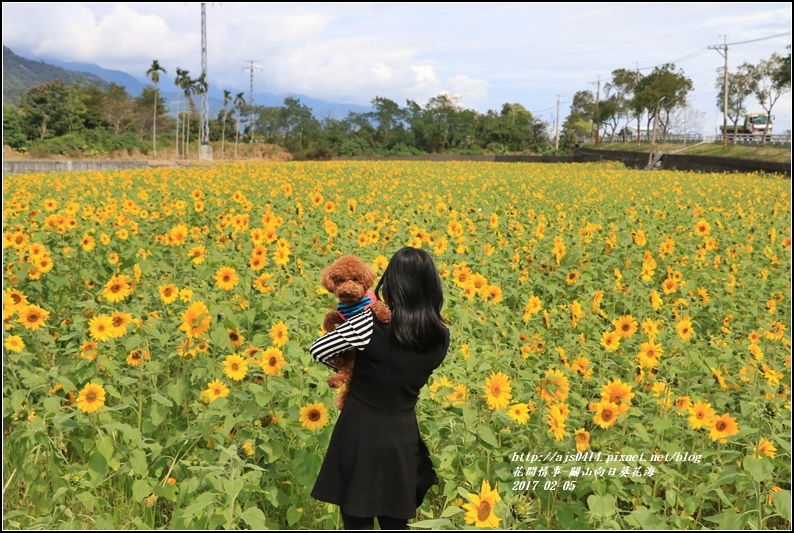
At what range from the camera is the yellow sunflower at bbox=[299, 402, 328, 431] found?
250cm

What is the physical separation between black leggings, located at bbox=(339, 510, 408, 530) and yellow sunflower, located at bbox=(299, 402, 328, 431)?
384 millimetres

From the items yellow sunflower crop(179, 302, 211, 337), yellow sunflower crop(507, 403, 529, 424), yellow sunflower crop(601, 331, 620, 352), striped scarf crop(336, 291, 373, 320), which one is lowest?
yellow sunflower crop(507, 403, 529, 424)

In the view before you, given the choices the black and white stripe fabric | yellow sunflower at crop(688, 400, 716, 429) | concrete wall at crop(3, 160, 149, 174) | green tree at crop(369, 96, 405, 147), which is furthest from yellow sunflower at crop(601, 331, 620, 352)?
green tree at crop(369, 96, 405, 147)

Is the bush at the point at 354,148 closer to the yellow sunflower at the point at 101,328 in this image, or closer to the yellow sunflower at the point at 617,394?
the yellow sunflower at the point at 101,328

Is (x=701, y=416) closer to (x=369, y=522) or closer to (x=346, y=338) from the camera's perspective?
(x=369, y=522)

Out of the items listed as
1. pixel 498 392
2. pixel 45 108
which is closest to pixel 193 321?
pixel 498 392

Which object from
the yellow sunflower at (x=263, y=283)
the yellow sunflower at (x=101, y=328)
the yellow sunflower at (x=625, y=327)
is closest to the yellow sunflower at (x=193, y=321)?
the yellow sunflower at (x=101, y=328)

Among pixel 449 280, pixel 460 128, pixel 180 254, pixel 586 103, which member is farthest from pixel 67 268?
pixel 586 103

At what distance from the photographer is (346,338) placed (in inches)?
82.9

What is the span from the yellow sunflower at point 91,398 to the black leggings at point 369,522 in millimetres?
1079

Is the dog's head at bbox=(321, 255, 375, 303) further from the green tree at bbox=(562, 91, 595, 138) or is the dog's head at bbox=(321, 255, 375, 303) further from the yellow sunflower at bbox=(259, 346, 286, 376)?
the green tree at bbox=(562, 91, 595, 138)

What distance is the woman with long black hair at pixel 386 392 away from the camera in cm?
212

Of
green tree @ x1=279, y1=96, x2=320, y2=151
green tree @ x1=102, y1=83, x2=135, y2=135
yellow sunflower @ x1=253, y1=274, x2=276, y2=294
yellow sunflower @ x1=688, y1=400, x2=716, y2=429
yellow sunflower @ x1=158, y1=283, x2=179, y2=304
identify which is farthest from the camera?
green tree @ x1=279, y1=96, x2=320, y2=151

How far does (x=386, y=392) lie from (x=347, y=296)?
341 millimetres
